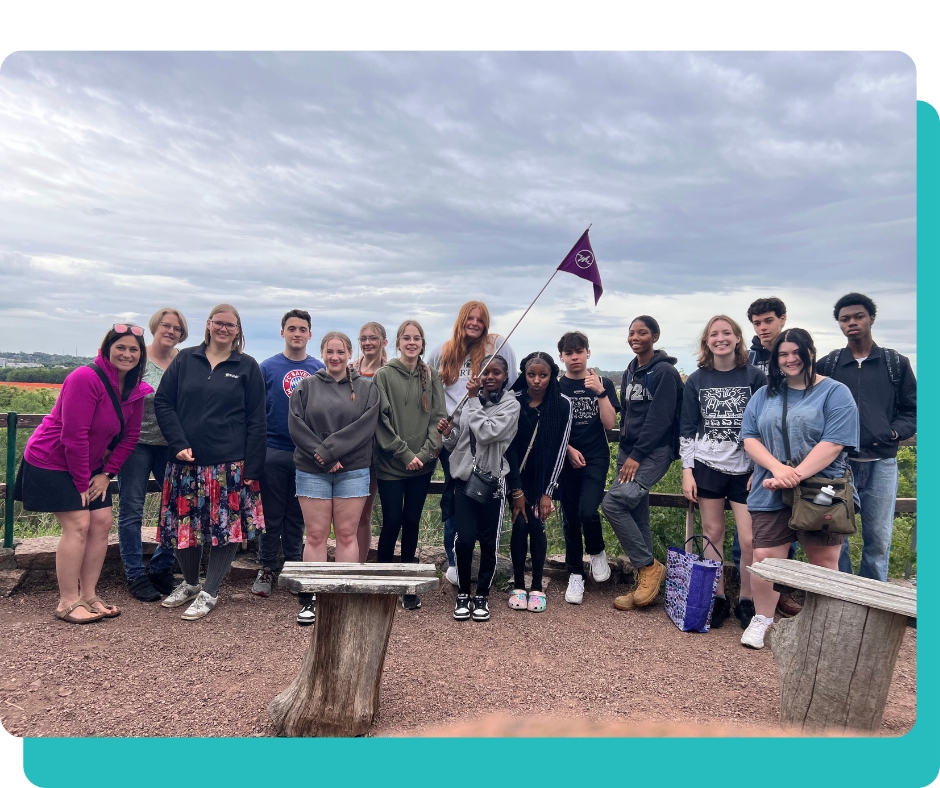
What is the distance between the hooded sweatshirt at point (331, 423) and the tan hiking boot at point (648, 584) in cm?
221

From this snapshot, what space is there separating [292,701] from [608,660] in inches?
75.5

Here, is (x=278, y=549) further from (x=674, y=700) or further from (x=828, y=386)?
(x=828, y=386)

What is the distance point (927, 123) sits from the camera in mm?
2867

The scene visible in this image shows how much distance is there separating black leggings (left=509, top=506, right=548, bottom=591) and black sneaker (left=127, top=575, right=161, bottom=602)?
2.65 metres

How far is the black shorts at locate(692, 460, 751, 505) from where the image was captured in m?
4.23

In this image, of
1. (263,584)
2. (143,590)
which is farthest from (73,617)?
(263,584)

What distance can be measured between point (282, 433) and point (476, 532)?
1585 millimetres

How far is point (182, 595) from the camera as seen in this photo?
180 inches

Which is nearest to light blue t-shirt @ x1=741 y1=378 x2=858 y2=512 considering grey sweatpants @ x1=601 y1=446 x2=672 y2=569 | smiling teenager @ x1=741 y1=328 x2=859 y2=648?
smiling teenager @ x1=741 y1=328 x2=859 y2=648

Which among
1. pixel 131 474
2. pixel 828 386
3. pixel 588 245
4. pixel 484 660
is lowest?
pixel 484 660

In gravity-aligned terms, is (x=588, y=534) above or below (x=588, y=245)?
below

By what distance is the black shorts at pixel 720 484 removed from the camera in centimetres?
423

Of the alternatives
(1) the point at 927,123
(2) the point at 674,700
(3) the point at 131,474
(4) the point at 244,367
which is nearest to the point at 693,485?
(2) the point at 674,700

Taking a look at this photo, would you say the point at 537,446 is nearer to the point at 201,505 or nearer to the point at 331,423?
the point at 331,423
